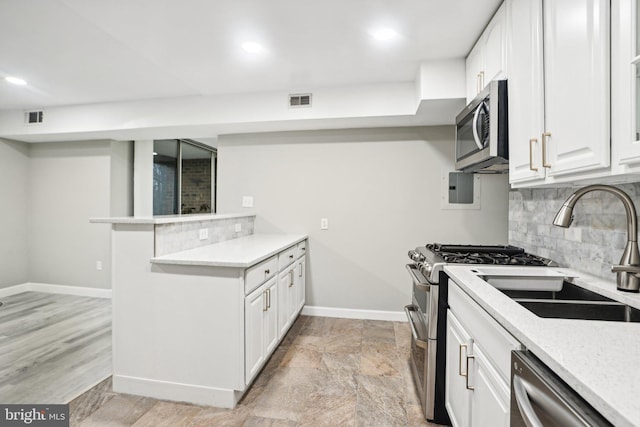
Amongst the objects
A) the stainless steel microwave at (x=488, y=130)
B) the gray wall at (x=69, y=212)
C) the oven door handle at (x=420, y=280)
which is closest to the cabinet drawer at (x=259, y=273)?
the oven door handle at (x=420, y=280)

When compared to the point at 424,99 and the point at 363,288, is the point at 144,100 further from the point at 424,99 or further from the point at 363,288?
the point at 363,288

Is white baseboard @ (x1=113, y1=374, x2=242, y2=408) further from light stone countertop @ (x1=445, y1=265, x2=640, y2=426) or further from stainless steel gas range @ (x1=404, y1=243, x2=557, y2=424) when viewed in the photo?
light stone countertop @ (x1=445, y1=265, x2=640, y2=426)

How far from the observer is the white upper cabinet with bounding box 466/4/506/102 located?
1.86 metres

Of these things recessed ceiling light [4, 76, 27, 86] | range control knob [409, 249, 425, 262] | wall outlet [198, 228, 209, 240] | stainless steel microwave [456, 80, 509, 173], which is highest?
recessed ceiling light [4, 76, 27, 86]

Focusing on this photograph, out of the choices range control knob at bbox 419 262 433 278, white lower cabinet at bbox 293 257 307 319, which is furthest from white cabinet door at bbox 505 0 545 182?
white lower cabinet at bbox 293 257 307 319

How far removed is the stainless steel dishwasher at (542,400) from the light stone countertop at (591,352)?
0.03 m

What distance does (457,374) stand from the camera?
5.23 feet

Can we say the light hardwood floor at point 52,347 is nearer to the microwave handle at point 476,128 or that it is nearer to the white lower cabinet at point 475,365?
the white lower cabinet at point 475,365

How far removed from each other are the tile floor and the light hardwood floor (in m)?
0.25

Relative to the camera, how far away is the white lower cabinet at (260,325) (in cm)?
205

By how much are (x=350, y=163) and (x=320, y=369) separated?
2.09 m

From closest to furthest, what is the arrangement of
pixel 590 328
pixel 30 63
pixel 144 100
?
pixel 590 328, pixel 30 63, pixel 144 100

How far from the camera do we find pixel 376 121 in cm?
329

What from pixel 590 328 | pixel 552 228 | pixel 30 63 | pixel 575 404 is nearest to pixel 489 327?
pixel 590 328
